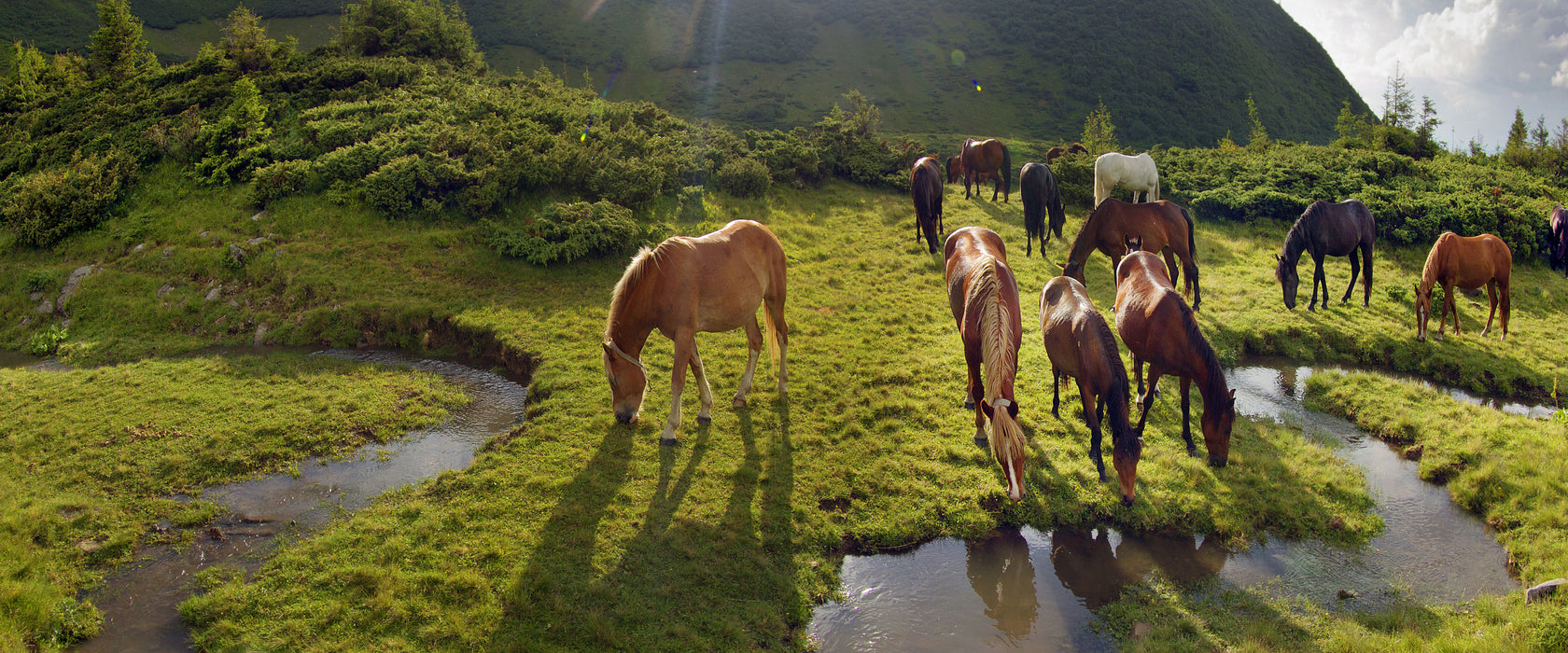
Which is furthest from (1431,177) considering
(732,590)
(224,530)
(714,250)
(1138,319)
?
(224,530)

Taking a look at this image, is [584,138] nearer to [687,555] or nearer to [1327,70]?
[687,555]

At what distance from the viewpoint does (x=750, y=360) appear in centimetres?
854

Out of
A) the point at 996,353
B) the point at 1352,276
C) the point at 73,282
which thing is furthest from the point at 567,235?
the point at 1352,276

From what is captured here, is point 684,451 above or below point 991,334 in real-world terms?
below

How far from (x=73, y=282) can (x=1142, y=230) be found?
60.0ft

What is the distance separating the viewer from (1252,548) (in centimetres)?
587

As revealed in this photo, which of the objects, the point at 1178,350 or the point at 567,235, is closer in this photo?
the point at 1178,350

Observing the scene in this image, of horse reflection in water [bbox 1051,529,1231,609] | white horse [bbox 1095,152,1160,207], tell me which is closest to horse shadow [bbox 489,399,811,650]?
horse reflection in water [bbox 1051,529,1231,609]

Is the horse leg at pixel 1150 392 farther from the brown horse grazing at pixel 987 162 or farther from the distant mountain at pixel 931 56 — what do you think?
the distant mountain at pixel 931 56

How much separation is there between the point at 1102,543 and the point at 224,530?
25.6 feet

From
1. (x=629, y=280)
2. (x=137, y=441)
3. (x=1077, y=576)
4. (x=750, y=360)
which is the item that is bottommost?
(x=137, y=441)

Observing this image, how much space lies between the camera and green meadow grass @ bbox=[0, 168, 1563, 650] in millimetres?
4992

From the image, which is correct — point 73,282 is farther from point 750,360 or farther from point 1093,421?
point 1093,421

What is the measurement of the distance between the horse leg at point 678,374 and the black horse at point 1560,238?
18533mm
